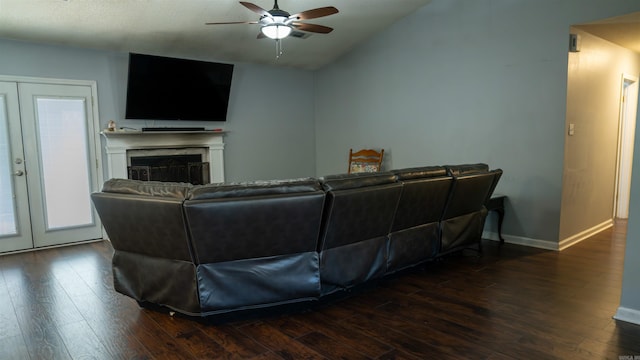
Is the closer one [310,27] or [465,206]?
[465,206]

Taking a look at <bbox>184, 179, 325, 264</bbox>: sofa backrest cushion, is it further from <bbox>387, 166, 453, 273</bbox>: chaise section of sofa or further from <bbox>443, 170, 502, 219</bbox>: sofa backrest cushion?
<bbox>443, 170, 502, 219</bbox>: sofa backrest cushion

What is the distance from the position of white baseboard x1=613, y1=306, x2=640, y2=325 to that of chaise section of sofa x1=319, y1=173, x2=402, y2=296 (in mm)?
1551

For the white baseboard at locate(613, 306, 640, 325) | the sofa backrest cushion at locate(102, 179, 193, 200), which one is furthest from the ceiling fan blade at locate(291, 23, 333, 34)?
the white baseboard at locate(613, 306, 640, 325)

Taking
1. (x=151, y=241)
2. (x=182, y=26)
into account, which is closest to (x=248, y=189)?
(x=151, y=241)

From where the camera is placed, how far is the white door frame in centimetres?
520

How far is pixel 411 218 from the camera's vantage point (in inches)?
129

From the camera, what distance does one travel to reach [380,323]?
2.55m

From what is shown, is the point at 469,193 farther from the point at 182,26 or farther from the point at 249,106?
the point at 249,106

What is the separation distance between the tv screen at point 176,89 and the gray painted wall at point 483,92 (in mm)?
2127

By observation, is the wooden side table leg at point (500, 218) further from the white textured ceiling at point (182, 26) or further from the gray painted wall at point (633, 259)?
the white textured ceiling at point (182, 26)

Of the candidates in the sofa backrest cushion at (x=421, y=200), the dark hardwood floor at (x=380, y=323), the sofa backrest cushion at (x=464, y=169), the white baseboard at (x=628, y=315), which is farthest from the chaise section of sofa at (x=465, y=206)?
the white baseboard at (x=628, y=315)

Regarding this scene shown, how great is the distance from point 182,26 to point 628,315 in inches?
198

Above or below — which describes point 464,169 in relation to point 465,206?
above

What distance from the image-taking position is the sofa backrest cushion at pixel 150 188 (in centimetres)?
234
